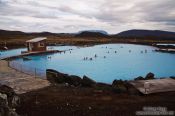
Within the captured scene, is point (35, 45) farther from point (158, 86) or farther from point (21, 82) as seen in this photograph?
point (158, 86)

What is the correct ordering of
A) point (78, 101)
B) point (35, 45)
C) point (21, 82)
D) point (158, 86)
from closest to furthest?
point (78, 101) < point (158, 86) < point (21, 82) < point (35, 45)

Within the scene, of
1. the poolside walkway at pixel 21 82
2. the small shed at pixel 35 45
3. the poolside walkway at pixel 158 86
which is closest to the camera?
the poolside walkway at pixel 158 86

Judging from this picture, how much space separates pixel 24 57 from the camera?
136 feet

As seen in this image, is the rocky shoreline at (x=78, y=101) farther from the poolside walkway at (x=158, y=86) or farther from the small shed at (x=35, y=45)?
the small shed at (x=35, y=45)

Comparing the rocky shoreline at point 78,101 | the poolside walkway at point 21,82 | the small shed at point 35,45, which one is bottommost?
the rocky shoreline at point 78,101

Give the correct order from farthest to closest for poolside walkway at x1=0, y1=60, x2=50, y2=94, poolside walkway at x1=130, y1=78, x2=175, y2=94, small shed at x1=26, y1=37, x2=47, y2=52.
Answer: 1. small shed at x1=26, y1=37, x2=47, y2=52
2. poolside walkway at x1=0, y1=60, x2=50, y2=94
3. poolside walkway at x1=130, y1=78, x2=175, y2=94

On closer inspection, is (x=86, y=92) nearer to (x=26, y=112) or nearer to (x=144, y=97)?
(x=144, y=97)

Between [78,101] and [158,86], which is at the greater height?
[158,86]

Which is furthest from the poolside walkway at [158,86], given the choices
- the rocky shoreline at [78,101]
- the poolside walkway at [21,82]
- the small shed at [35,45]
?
the small shed at [35,45]

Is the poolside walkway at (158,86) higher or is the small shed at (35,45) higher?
the small shed at (35,45)

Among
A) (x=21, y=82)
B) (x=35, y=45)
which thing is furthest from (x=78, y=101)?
(x=35, y=45)

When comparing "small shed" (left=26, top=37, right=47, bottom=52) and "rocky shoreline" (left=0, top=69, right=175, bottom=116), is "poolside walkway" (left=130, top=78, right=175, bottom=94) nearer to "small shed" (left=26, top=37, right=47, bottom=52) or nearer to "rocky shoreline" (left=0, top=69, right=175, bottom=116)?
"rocky shoreline" (left=0, top=69, right=175, bottom=116)

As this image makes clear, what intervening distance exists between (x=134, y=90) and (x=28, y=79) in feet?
26.6

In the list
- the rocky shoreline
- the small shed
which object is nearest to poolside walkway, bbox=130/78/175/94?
the rocky shoreline
